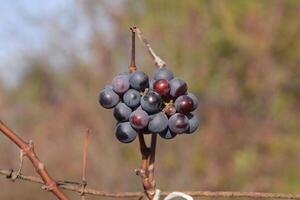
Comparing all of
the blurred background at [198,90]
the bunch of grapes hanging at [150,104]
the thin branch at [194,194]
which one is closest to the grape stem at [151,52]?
the bunch of grapes hanging at [150,104]

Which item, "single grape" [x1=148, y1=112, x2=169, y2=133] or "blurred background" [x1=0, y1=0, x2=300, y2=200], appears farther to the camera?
"blurred background" [x1=0, y1=0, x2=300, y2=200]

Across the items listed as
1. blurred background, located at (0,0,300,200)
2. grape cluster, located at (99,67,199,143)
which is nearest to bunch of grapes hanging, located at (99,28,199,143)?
grape cluster, located at (99,67,199,143)

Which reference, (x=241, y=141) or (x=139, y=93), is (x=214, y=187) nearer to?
(x=241, y=141)

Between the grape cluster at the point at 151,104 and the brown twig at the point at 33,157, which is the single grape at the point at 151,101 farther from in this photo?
the brown twig at the point at 33,157

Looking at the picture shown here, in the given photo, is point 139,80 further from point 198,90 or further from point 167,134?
point 198,90

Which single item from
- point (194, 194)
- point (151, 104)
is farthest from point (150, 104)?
point (194, 194)

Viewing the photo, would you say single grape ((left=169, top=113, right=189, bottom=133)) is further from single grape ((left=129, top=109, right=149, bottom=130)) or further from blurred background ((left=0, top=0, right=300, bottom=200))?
blurred background ((left=0, top=0, right=300, bottom=200))

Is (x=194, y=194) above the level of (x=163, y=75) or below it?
below
